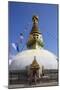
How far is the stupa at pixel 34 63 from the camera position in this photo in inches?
92.8

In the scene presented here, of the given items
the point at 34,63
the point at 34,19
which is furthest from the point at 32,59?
the point at 34,19

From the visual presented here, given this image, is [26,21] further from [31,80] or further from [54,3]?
[31,80]

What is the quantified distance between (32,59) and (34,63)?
1.9 inches

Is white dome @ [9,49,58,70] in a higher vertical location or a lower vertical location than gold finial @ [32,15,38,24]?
lower

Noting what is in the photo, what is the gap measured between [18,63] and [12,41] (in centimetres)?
24

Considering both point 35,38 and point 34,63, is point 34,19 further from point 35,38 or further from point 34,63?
point 34,63

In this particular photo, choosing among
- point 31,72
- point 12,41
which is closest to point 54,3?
point 12,41


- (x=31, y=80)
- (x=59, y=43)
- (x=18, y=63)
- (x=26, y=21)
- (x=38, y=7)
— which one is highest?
(x=38, y=7)

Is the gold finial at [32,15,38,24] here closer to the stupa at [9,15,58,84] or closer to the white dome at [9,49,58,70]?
the stupa at [9,15,58,84]

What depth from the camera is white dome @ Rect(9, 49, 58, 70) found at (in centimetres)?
236

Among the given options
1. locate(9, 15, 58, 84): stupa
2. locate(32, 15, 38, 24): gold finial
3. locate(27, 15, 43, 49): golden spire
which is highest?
locate(32, 15, 38, 24): gold finial

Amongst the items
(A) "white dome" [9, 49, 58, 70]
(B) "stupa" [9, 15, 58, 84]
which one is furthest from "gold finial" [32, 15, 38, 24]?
(A) "white dome" [9, 49, 58, 70]

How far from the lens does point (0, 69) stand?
7.61 feet

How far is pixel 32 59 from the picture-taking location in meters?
2.40
